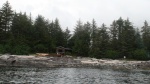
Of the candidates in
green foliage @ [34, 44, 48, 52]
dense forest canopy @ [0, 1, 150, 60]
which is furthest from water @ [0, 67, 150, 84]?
green foliage @ [34, 44, 48, 52]

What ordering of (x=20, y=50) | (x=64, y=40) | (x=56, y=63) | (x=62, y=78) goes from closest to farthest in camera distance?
(x=62, y=78), (x=56, y=63), (x=20, y=50), (x=64, y=40)

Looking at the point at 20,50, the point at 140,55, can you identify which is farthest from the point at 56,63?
the point at 140,55

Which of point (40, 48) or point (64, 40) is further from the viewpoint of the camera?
point (64, 40)

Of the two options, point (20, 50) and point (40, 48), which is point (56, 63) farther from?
point (40, 48)

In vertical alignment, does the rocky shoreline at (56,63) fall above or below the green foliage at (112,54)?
below

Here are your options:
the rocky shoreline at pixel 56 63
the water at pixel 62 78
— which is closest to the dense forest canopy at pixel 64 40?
the rocky shoreline at pixel 56 63

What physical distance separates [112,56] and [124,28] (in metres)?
23.7

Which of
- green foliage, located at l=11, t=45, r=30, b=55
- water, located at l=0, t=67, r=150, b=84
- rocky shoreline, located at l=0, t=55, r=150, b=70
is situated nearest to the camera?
water, located at l=0, t=67, r=150, b=84

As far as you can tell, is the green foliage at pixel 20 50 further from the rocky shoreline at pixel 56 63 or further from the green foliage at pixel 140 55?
the green foliage at pixel 140 55

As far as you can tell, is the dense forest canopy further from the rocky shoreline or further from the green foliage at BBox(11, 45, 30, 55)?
the rocky shoreline

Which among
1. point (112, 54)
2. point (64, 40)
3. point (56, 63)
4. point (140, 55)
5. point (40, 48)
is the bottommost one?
Result: point (56, 63)

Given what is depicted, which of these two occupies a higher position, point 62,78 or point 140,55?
point 140,55

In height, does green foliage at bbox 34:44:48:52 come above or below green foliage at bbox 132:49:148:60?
above

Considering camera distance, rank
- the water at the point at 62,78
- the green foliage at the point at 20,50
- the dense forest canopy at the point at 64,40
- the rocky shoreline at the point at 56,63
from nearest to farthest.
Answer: the water at the point at 62,78
the rocky shoreline at the point at 56,63
the green foliage at the point at 20,50
the dense forest canopy at the point at 64,40
